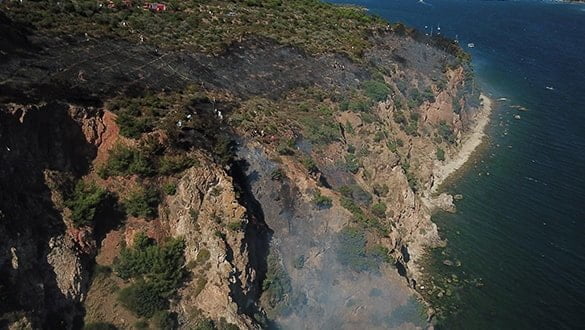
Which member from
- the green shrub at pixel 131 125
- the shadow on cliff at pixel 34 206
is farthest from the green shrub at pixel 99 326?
the green shrub at pixel 131 125

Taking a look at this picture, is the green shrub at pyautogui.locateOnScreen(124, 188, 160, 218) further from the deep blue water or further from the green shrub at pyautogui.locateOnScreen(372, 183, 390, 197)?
the green shrub at pyautogui.locateOnScreen(372, 183, 390, 197)

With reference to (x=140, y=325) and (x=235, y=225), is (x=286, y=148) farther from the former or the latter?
(x=140, y=325)

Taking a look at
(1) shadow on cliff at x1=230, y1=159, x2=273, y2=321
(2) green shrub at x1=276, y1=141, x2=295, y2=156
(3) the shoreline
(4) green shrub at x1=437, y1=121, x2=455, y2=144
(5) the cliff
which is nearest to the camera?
(5) the cliff

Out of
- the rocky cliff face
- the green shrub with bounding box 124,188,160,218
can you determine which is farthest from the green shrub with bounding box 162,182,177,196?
the green shrub with bounding box 124,188,160,218

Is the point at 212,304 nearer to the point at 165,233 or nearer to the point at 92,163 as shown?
the point at 165,233

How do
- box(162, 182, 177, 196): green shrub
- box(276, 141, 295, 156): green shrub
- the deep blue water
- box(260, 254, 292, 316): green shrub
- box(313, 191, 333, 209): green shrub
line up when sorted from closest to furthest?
box(162, 182, 177, 196): green shrub < box(260, 254, 292, 316): green shrub < box(313, 191, 333, 209): green shrub < the deep blue water < box(276, 141, 295, 156): green shrub

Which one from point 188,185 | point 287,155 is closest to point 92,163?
point 188,185
